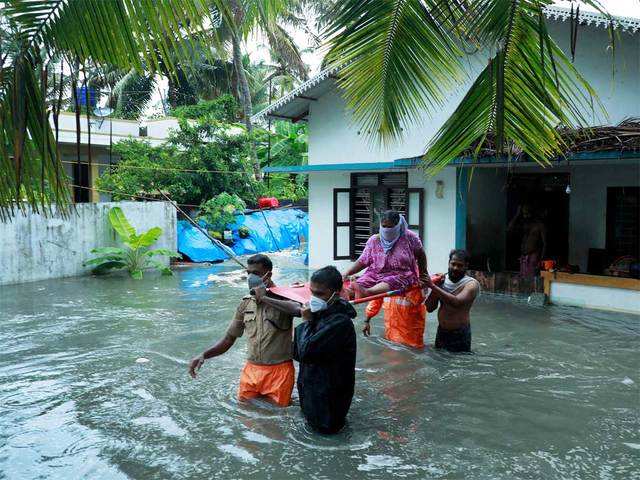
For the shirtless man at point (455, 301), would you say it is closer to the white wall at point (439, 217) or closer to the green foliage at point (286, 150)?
the white wall at point (439, 217)

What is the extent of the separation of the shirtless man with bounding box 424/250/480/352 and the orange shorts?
6.21 feet

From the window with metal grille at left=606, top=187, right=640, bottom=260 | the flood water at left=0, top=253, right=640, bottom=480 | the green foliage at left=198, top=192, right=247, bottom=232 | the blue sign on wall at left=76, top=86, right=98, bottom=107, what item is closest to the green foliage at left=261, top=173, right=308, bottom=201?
the green foliage at left=198, top=192, right=247, bottom=232

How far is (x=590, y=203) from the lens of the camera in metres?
11.9

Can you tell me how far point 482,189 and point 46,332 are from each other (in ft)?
27.6

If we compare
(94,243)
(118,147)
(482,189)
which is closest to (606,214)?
(482,189)

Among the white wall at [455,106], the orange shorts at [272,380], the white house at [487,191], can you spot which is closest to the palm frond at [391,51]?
the orange shorts at [272,380]

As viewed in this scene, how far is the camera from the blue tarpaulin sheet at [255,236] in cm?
1700

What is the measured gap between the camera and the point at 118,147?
19500mm

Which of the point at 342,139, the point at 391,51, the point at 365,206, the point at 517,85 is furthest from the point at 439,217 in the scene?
the point at 517,85

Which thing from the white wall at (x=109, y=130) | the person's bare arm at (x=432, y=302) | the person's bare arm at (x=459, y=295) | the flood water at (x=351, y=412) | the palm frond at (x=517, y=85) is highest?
the white wall at (x=109, y=130)

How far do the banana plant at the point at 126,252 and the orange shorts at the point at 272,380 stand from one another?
976cm

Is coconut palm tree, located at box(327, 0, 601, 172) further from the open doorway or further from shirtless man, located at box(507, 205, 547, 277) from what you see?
the open doorway

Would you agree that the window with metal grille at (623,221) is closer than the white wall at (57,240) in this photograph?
Yes

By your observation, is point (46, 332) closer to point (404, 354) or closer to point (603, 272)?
point (404, 354)
